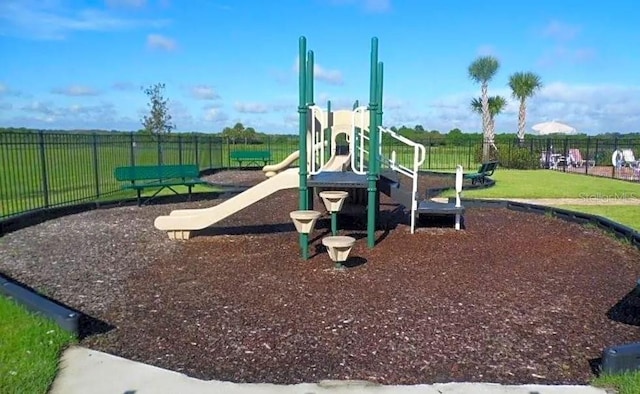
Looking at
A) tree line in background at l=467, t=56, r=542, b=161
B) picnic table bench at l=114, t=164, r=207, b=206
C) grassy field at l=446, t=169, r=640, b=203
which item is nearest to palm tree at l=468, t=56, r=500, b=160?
tree line in background at l=467, t=56, r=542, b=161

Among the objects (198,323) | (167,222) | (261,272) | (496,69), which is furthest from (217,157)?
(496,69)

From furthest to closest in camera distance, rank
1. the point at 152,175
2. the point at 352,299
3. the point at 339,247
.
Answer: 1. the point at 152,175
2. the point at 339,247
3. the point at 352,299

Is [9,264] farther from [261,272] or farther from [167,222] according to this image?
[261,272]

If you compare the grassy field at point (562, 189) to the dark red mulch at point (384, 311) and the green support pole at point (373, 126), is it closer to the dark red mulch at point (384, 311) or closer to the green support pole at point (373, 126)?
the dark red mulch at point (384, 311)

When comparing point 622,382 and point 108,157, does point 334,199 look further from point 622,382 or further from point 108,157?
point 108,157

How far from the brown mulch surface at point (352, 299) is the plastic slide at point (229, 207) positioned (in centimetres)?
29

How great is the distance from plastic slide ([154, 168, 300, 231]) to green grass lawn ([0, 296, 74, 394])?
342 cm

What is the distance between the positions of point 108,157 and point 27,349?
1251 centimetres

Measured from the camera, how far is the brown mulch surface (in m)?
3.78

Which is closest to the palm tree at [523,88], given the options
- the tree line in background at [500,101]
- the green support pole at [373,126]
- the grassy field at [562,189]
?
the tree line in background at [500,101]

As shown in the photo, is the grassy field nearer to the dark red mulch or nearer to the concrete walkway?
the dark red mulch

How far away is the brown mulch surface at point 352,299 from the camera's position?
378 centimetres

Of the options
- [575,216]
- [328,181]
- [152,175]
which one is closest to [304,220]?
[328,181]

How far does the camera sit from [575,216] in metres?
9.54
